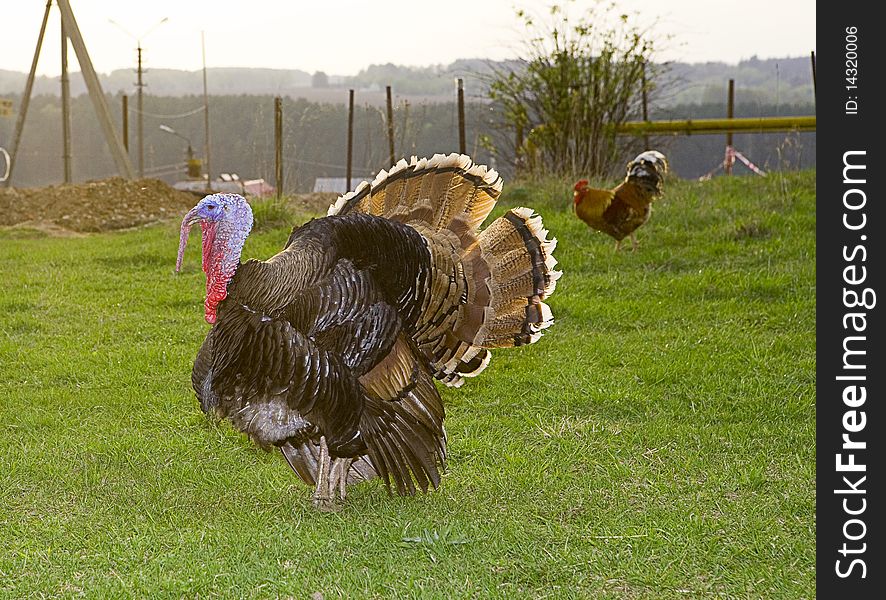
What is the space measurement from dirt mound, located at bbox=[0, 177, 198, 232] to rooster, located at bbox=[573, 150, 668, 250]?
229 inches

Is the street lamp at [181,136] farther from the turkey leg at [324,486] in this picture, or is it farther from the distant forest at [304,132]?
the turkey leg at [324,486]

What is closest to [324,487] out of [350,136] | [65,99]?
[350,136]

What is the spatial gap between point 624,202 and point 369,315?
611 cm

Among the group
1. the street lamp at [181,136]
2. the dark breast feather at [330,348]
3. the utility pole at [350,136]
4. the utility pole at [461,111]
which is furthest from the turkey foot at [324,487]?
the street lamp at [181,136]

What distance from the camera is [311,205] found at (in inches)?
511

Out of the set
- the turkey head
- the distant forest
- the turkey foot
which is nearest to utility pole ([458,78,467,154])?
the distant forest

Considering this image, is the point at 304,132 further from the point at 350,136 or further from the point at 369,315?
the point at 369,315

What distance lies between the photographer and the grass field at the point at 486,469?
376cm

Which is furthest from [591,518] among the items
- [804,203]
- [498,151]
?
[498,151]

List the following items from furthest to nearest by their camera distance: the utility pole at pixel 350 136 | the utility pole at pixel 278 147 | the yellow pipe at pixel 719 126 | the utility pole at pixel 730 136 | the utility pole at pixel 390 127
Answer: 1. the utility pole at pixel 730 136
2. the utility pole at pixel 350 136
3. the yellow pipe at pixel 719 126
4. the utility pole at pixel 390 127
5. the utility pole at pixel 278 147

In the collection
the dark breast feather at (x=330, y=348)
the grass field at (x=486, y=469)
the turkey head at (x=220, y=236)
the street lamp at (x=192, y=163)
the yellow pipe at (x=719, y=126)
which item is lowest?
the grass field at (x=486, y=469)

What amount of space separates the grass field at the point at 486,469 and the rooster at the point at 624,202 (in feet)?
3.91

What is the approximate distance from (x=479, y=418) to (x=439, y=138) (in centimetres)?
1015
